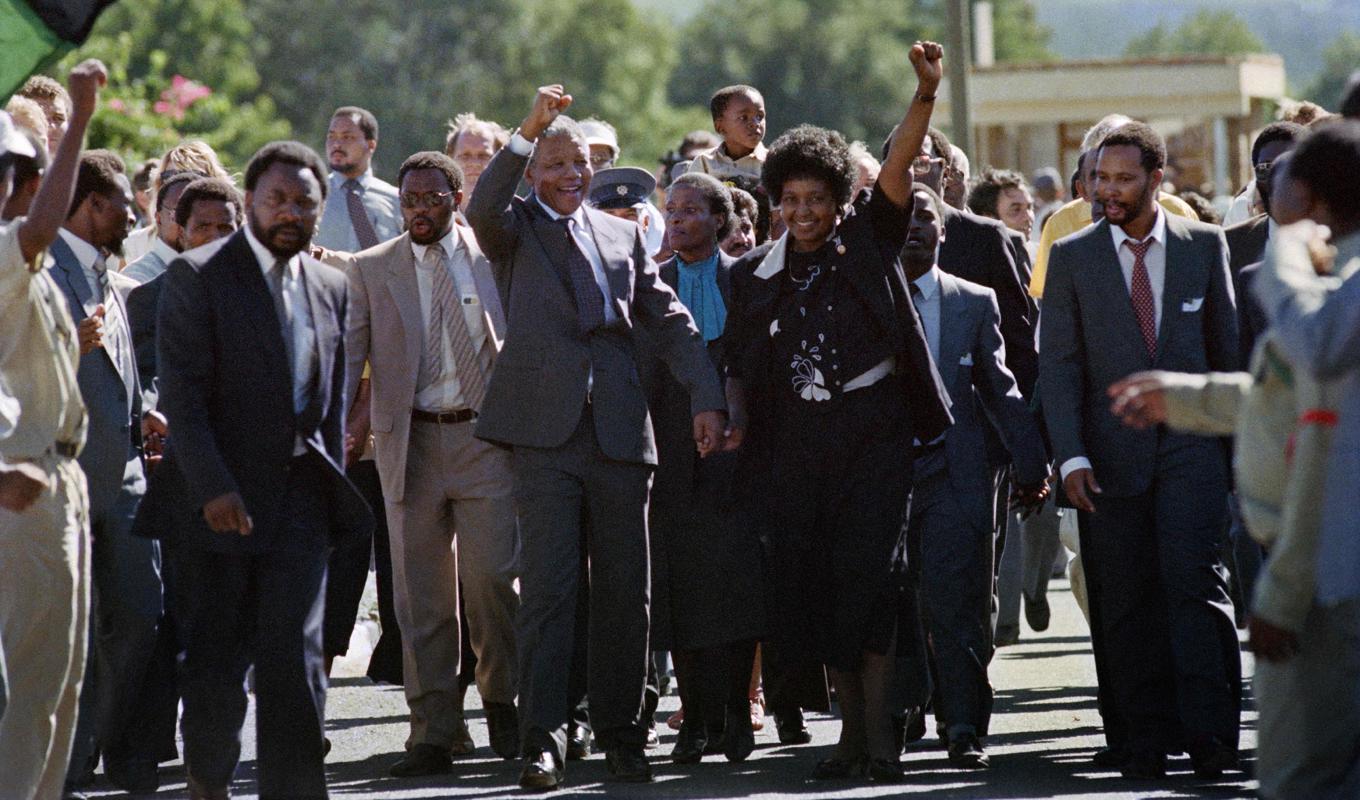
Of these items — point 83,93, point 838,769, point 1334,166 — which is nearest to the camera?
point 1334,166

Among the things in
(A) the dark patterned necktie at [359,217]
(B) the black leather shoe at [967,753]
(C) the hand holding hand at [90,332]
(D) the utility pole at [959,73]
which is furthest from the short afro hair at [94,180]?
(D) the utility pole at [959,73]

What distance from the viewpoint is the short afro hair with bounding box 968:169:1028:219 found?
48.4 feet

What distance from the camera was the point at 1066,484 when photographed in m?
9.12

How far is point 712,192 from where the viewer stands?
1036 cm

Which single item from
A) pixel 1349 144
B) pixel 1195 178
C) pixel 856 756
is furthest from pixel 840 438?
pixel 1195 178

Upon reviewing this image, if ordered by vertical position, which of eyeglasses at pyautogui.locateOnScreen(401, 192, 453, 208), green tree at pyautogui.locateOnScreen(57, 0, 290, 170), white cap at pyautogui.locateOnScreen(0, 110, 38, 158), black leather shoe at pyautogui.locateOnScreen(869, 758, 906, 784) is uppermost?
green tree at pyautogui.locateOnScreen(57, 0, 290, 170)

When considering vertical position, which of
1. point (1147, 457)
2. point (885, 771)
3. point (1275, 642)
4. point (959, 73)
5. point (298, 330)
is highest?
point (959, 73)

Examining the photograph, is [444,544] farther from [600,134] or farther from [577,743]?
[600,134]

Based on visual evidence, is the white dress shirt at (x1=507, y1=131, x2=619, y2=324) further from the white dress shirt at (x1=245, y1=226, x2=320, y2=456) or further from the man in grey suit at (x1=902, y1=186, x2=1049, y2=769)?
the white dress shirt at (x1=245, y1=226, x2=320, y2=456)

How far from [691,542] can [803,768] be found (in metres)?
1.04

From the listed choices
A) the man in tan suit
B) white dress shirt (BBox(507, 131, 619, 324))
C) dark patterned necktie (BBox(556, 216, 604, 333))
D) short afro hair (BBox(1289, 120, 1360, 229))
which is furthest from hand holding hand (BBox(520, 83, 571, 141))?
short afro hair (BBox(1289, 120, 1360, 229))

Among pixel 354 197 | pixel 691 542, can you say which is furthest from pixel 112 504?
pixel 354 197

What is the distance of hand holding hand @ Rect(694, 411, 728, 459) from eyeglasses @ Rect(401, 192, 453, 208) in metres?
1.43

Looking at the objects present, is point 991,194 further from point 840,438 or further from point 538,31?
point 538,31
